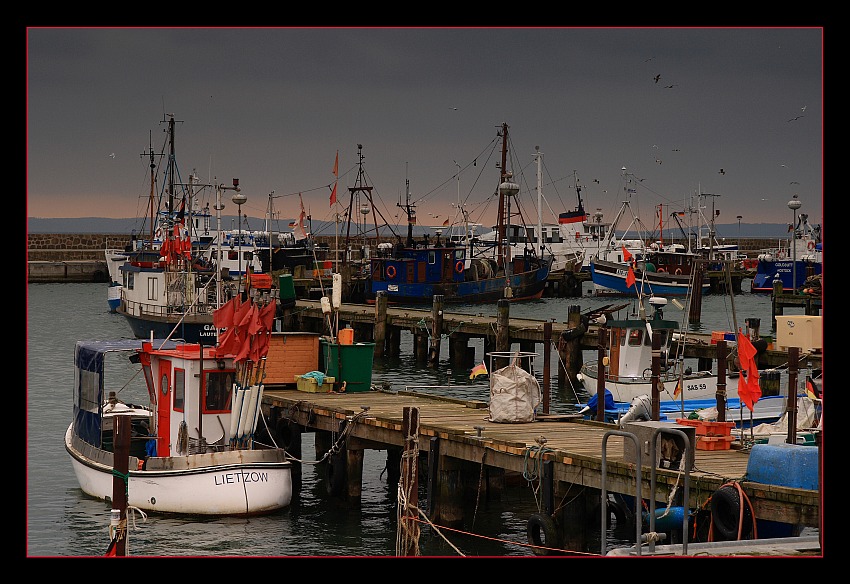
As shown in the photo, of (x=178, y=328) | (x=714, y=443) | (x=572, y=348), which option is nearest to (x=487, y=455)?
(x=714, y=443)

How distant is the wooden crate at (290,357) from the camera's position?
2817 cm

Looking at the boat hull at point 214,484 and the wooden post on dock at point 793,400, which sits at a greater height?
the wooden post on dock at point 793,400

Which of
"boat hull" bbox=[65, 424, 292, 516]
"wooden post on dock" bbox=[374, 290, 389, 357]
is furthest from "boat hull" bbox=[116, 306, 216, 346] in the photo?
"boat hull" bbox=[65, 424, 292, 516]

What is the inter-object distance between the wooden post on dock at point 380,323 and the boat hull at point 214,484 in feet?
94.8

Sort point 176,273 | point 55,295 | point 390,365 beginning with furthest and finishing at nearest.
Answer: point 55,295 < point 176,273 < point 390,365

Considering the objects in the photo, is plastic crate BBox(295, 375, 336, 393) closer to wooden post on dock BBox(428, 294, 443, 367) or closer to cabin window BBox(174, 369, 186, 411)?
cabin window BBox(174, 369, 186, 411)

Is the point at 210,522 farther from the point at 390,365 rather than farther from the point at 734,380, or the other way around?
the point at 390,365

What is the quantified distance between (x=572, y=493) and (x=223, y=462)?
6540 mm

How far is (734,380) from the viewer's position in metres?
32.1

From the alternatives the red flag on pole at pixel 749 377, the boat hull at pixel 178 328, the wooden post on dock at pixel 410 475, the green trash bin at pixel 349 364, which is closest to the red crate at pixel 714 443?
the red flag on pole at pixel 749 377

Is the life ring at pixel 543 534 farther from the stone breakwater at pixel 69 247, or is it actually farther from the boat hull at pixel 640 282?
the stone breakwater at pixel 69 247
